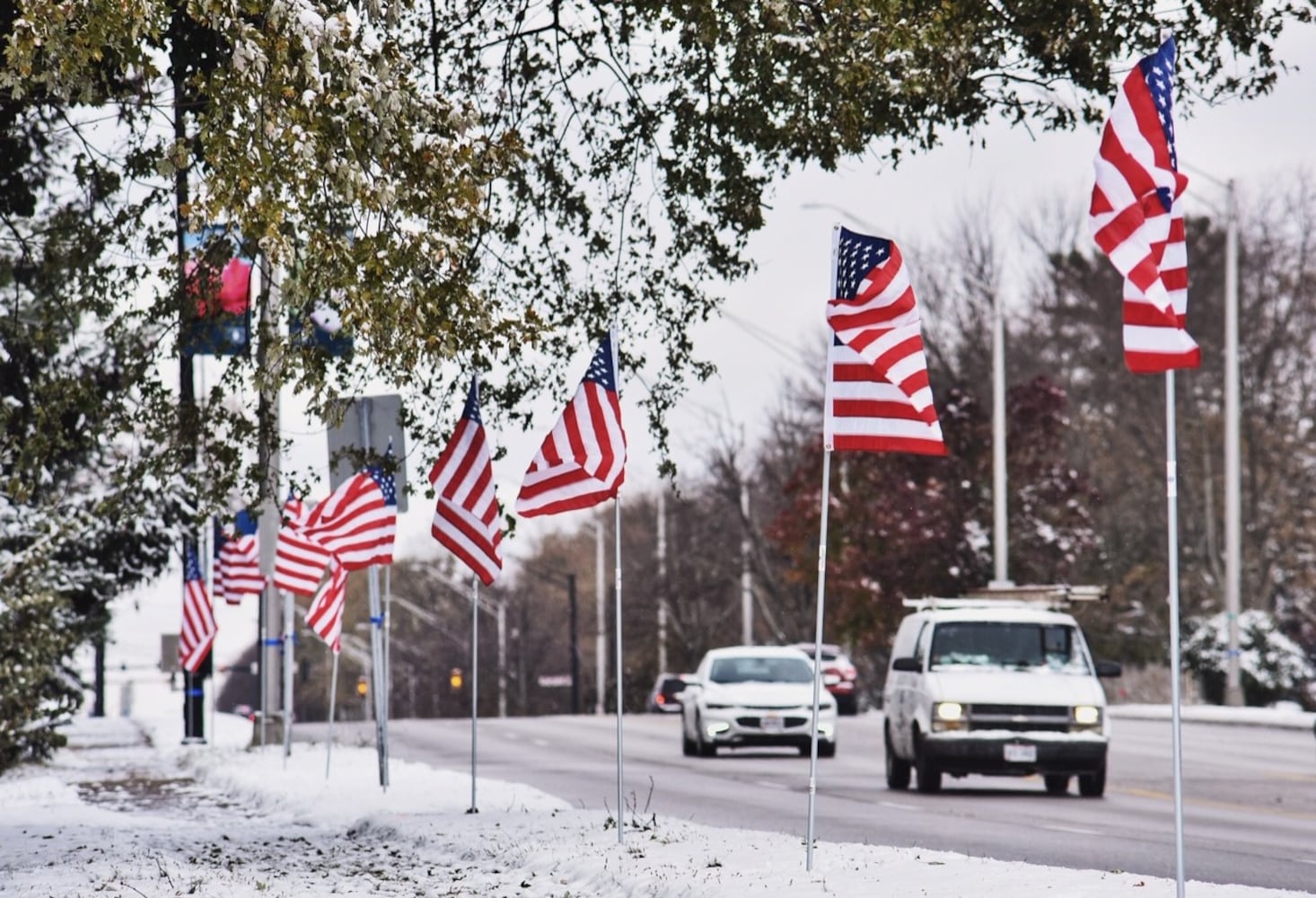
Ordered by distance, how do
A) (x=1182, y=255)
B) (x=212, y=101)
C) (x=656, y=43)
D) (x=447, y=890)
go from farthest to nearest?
(x=656, y=43)
(x=447, y=890)
(x=212, y=101)
(x=1182, y=255)

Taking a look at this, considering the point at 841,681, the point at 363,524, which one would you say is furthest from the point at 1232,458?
the point at 363,524

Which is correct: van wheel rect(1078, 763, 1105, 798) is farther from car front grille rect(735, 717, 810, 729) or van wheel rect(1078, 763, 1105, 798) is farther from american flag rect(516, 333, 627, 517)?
american flag rect(516, 333, 627, 517)

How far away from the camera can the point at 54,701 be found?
33875 millimetres

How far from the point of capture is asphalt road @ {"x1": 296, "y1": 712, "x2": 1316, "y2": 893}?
16.5 m

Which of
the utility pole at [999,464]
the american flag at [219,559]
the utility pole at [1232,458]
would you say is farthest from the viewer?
the utility pole at [1232,458]

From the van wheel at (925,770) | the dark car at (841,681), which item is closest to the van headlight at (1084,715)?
the van wheel at (925,770)

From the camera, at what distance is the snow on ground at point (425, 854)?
12.4 m

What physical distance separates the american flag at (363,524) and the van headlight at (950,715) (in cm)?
592

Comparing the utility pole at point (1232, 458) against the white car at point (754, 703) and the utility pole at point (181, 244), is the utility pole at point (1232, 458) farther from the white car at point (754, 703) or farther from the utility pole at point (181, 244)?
the utility pole at point (181, 244)

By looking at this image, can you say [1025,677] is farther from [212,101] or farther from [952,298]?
[952,298]

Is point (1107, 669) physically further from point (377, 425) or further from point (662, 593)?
point (662, 593)

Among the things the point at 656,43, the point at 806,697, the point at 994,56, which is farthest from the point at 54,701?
the point at 994,56

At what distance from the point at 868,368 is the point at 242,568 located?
2047cm

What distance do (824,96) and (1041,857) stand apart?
557cm
